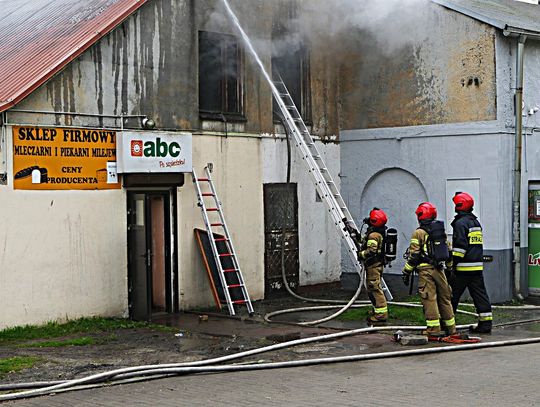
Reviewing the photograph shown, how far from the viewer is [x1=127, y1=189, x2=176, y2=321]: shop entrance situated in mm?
14102

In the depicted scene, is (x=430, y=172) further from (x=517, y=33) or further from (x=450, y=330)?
(x=450, y=330)

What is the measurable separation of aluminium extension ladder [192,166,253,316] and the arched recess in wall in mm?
3560

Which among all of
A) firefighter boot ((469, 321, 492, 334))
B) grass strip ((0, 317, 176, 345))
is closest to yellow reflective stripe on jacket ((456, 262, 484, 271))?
firefighter boot ((469, 321, 492, 334))

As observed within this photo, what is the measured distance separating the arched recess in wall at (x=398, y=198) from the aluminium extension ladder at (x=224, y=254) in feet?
11.7

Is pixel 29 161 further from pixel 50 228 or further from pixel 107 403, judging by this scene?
pixel 107 403

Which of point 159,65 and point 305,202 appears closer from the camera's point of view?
point 159,65

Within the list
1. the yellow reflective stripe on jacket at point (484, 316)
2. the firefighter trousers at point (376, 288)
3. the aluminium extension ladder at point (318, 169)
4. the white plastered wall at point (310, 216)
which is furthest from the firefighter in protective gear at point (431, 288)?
the white plastered wall at point (310, 216)

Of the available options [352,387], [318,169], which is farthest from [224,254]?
[352,387]

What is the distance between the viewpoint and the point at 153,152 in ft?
46.4

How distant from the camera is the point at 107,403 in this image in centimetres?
830

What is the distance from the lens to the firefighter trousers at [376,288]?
512 inches

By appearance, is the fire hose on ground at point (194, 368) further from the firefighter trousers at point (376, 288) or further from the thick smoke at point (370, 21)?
the thick smoke at point (370, 21)

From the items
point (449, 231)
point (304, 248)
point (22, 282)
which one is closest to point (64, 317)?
point (22, 282)

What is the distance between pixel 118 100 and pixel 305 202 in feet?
15.1
